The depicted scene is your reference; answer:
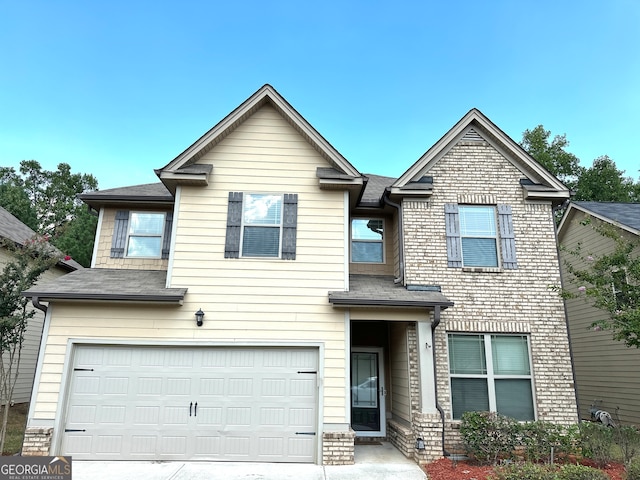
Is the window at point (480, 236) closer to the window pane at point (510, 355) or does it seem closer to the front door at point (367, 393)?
the window pane at point (510, 355)

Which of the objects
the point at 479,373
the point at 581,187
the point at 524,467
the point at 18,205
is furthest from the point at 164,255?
the point at 581,187

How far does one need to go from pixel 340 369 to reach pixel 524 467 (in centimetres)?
354

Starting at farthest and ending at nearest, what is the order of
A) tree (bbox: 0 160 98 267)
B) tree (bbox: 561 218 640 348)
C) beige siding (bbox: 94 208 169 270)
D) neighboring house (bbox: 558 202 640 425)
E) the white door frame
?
tree (bbox: 0 160 98 267), neighboring house (bbox: 558 202 640 425), beige siding (bbox: 94 208 169 270), the white door frame, tree (bbox: 561 218 640 348)

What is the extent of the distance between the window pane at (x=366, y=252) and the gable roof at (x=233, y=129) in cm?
225

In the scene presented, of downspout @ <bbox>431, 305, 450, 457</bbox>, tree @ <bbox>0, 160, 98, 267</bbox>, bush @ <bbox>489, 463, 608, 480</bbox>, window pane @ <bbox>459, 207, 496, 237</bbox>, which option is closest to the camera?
bush @ <bbox>489, 463, 608, 480</bbox>

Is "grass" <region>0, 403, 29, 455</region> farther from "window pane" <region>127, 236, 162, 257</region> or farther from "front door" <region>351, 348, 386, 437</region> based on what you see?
"front door" <region>351, 348, 386, 437</region>

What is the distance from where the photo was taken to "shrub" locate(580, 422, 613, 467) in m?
7.64

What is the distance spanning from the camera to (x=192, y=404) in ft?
26.2

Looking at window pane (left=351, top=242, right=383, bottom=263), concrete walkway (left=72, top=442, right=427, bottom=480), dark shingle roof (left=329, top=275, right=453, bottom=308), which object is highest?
window pane (left=351, top=242, right=383, bottom=263)

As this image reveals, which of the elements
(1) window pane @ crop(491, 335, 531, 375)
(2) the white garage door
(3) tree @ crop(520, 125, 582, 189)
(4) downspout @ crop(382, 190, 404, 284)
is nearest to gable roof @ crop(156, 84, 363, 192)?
(4) downspout @ crop(382, 190, 404, 284)

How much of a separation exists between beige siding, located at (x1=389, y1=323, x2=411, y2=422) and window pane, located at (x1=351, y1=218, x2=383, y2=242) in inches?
95.9

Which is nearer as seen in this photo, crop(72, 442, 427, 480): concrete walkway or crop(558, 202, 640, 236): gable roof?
crop(72, 442, 427, 480): concrete walkway

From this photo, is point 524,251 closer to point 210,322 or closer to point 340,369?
point 340,369

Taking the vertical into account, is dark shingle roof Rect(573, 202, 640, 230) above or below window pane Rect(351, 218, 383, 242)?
above
